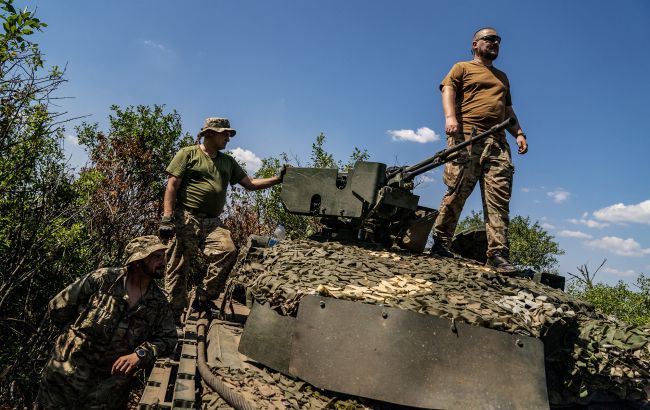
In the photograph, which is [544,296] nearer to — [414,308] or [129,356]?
[414,308]

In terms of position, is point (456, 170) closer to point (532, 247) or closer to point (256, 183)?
point (256, 183)

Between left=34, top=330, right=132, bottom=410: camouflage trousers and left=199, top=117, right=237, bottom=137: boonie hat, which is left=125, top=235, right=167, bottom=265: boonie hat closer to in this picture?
left=34, top=330, right=132, bottom=410: camouflage trousers

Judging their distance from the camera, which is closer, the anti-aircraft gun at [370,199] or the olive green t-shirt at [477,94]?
the anti-aircraft gun at [370,199]

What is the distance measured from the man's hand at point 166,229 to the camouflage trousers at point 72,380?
149cm

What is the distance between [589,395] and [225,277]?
132 inches

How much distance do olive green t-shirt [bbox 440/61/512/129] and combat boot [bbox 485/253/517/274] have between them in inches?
49.9

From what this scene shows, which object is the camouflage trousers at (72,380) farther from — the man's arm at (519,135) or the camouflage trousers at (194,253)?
the man's arm at (519,135)

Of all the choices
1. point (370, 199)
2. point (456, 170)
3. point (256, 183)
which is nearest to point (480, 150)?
point (456, 170)

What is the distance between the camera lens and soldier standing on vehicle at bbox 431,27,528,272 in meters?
5.49

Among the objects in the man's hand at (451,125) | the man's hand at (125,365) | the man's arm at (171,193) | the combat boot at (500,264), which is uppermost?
the man's hand at (451,125)

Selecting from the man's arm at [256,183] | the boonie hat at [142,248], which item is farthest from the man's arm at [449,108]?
the boonie hat at [142,248]

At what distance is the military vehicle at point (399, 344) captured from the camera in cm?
342

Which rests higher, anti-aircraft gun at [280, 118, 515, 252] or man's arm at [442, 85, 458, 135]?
man's arm at [442, 85, 458, 135]

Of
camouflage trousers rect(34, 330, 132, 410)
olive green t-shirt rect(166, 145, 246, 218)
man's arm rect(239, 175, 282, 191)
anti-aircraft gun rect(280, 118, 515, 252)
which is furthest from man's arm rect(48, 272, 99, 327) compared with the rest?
man's arm rect(239, 175, 282, 191)
